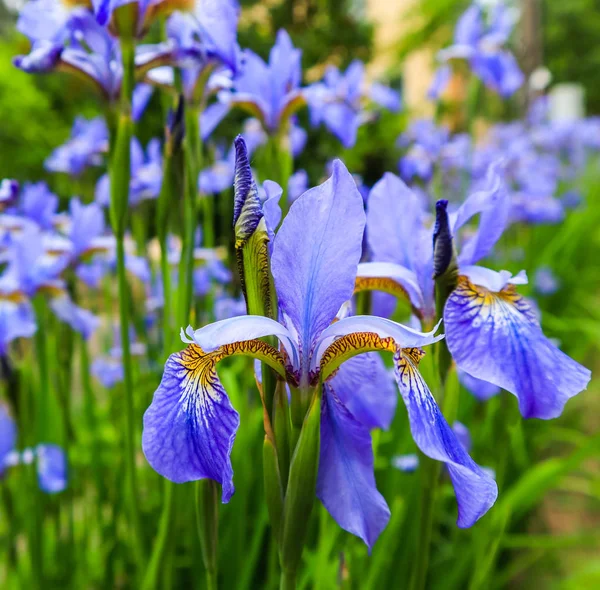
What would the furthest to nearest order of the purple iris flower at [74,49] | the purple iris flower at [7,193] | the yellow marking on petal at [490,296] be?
the purple iris flower at [7,193], the purple iris flower at [74,49], the yellow marking on petal at [490,296]

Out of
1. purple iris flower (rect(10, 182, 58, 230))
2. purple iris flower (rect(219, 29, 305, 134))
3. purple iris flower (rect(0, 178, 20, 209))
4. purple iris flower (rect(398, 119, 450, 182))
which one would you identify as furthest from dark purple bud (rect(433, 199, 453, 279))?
purple iris flower (rect(398, 119, 450, 182))

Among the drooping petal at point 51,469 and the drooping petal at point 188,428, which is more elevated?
the drooping petal at point 188,428

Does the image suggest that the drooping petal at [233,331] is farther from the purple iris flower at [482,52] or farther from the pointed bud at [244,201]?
the purple iris flower at [482,52]

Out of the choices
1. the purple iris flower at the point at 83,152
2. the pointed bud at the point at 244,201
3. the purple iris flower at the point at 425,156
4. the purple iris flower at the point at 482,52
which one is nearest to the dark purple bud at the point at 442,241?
the pointed bud at the point at 244,201

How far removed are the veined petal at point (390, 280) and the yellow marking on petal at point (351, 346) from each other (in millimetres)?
186

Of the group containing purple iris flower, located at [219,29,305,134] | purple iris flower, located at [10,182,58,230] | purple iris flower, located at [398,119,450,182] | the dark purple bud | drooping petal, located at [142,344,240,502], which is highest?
purple iris flower, located at [398,119,450,182]

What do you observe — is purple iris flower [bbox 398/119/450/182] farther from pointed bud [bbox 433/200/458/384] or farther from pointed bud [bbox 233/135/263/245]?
pointed bud [bbox 233/135/263/245]

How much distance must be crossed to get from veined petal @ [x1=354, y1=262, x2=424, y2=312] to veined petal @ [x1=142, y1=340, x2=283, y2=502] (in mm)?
243

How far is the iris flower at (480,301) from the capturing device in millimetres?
669

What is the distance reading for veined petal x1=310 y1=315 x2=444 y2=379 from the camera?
0.54 metres

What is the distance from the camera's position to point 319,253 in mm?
600

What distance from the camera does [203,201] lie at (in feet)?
4.63

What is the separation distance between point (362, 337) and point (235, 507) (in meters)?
0.74

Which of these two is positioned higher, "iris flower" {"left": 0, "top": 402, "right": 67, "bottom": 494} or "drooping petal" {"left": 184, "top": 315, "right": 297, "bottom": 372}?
"drooping petal" {"left": 184, "top": 315, "right": 297, "bottom": 372}
